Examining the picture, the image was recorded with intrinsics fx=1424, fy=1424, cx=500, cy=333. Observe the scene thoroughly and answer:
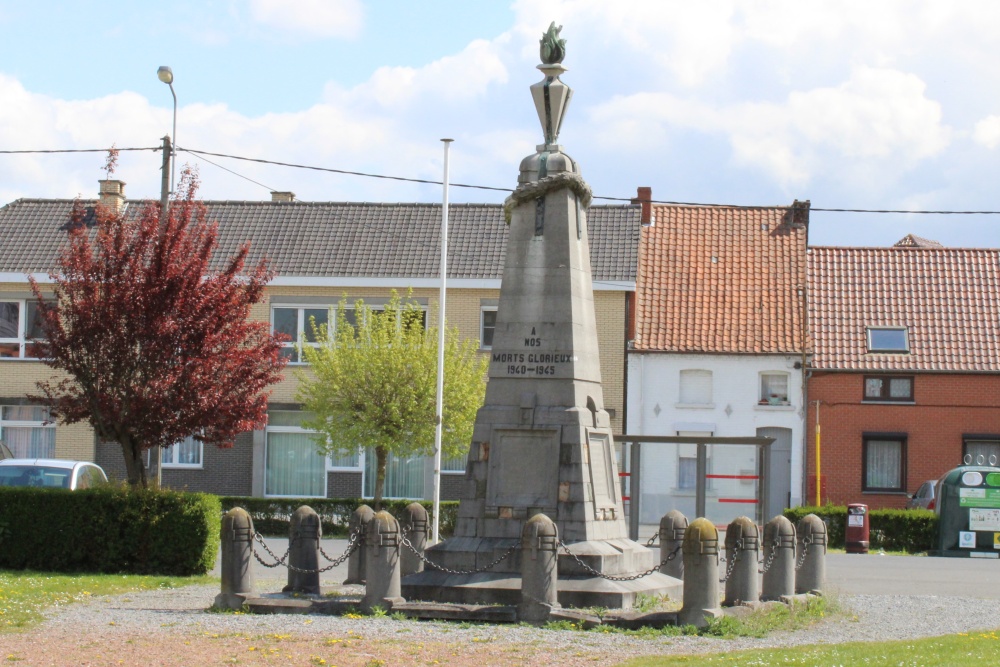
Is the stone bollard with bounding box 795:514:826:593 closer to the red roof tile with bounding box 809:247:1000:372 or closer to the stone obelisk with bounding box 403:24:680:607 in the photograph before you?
the stone obelisk with bounding box 403:24:680:607

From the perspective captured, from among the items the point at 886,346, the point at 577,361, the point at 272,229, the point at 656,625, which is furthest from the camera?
the point at 272,229

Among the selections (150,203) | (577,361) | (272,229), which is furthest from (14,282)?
(577,361)

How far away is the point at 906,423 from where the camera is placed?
3616cm

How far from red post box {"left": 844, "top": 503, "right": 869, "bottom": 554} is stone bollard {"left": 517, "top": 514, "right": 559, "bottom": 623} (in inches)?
600

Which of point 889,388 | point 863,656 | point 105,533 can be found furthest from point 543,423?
point 889,388

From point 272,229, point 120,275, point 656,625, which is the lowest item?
point 656,625

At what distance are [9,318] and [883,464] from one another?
77.0 feet

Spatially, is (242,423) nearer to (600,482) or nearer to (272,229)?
(600,482)

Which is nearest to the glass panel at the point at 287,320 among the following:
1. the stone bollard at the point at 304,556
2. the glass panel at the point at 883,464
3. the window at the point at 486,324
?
the window at the point at 486,324

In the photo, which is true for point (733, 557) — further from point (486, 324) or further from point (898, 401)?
point (486, 324)

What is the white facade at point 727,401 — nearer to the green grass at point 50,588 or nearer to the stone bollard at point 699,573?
the green grass at point 50,588

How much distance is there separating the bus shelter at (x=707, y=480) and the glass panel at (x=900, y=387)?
28.0 ft

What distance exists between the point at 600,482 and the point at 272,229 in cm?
2522

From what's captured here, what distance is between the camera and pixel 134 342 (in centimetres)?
2062
